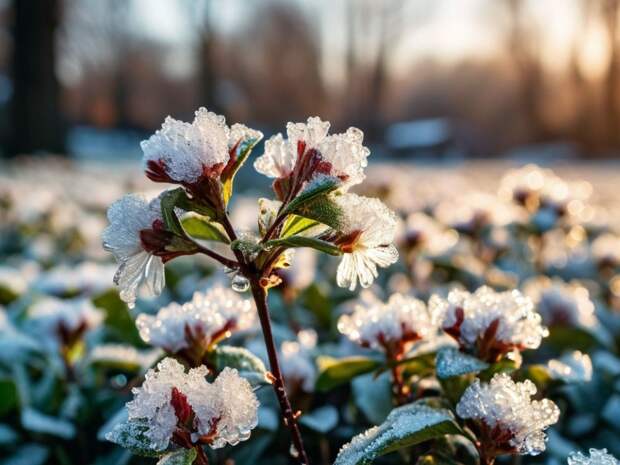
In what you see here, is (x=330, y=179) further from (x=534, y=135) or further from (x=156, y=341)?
(x=534, y=135)

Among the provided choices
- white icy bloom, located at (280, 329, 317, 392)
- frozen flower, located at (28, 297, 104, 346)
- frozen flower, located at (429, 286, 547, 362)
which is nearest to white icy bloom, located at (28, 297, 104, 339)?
frozen flower, located at (28, 297, 104, 346)

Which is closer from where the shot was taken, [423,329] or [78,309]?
[423,329]

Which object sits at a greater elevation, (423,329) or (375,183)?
(423,329)

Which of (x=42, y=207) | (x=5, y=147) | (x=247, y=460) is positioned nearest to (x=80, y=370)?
(x=247, y=460)

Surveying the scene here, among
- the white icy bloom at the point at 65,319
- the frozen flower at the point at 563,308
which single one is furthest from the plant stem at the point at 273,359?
the frozen flower at the point at 563,308

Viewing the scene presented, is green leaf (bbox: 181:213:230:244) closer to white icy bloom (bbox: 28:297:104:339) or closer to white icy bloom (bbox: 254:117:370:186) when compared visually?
white icy bloom (bbox: 254:117:370:186)

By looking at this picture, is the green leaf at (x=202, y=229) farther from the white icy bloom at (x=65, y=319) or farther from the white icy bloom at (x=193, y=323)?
the white icy bloom at (x=65, y=319)
